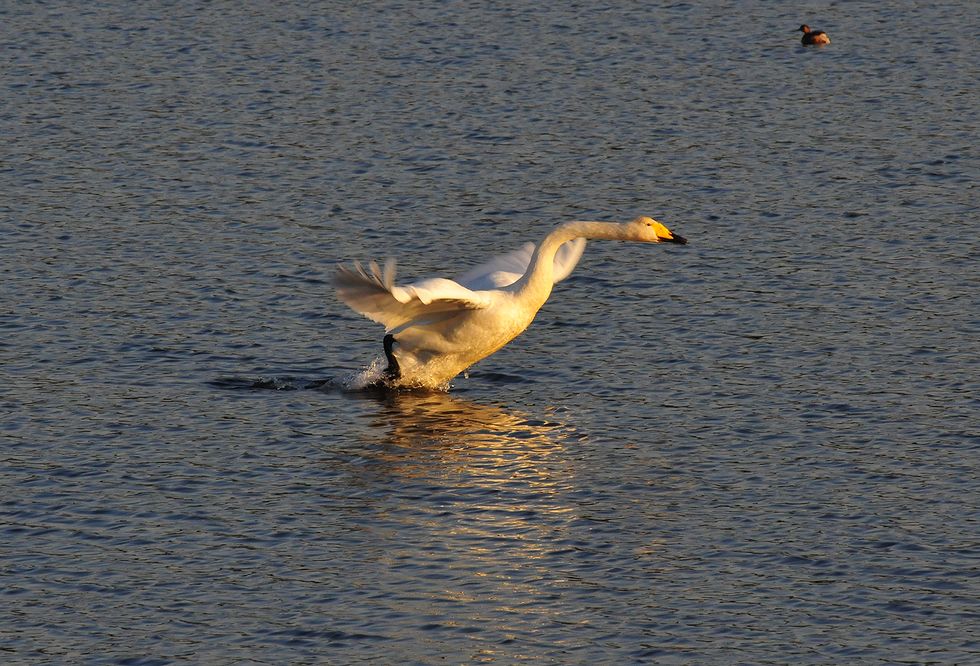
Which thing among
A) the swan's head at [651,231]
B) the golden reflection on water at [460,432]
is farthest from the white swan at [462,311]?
the golden reflection on water at [460,432]

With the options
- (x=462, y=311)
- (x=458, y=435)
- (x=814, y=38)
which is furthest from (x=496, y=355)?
(x=814, y=38)

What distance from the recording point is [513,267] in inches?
841

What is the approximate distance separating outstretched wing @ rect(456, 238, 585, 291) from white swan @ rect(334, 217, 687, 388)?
0.04 m

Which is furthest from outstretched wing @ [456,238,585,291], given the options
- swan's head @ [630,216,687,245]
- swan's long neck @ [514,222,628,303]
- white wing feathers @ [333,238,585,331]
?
swan's head @ [630,216,687,245]

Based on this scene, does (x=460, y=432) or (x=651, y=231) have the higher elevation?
(x=651, y=231)

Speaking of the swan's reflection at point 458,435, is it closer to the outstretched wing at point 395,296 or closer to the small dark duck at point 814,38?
the outstretched wing at point 395,296

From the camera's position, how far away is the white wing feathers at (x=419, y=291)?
707 inches

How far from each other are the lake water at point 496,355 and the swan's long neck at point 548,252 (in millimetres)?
1149

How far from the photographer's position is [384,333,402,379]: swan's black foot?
2014cm

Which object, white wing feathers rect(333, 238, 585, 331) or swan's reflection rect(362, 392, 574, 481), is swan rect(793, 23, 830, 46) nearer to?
white wing feathers rect(333, 238, 585, 331)

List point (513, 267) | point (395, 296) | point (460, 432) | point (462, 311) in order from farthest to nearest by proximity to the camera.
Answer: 1. point (513, 267)
2. point (462, 311)
3. point (460, 432)
4. point (395, 296)

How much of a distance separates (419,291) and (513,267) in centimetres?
347

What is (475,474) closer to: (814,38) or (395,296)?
(395,296)

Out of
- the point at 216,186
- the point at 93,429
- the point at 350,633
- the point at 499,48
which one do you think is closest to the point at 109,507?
the point at 93,429
